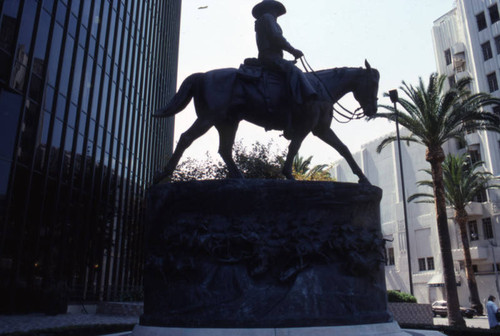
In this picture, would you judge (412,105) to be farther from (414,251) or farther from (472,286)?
(414,251)

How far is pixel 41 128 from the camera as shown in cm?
2138

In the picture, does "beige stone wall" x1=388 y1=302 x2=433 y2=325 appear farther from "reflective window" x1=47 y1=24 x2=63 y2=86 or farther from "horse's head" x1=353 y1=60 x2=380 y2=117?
"reflective window" x1=47 y1=24 x2=63 y2=86

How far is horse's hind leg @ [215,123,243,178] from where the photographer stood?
8.00m

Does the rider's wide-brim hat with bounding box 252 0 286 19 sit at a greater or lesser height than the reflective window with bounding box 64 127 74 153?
lesser

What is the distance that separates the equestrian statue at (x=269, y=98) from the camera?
7668 millimetres

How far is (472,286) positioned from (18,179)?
3522cm

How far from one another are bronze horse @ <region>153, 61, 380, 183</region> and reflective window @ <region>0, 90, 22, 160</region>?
44.8 ft

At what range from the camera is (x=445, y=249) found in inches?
951

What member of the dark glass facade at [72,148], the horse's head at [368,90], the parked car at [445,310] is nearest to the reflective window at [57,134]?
the dark glass facade at [72,148]

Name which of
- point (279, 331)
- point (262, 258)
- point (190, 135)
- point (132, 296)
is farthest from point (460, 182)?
point (279, 331)

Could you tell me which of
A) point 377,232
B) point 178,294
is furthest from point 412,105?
point 178,294

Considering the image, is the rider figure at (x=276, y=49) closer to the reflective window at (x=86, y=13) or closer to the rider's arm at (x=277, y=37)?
the rider's arm at (x=277, y=37)

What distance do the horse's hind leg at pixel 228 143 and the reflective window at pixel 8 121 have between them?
14.1 metres

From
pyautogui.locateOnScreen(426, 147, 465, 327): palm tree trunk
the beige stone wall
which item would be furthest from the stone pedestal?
pyautogui.locateOnScreen(426, 147, 465, 327): palm tree trunk
